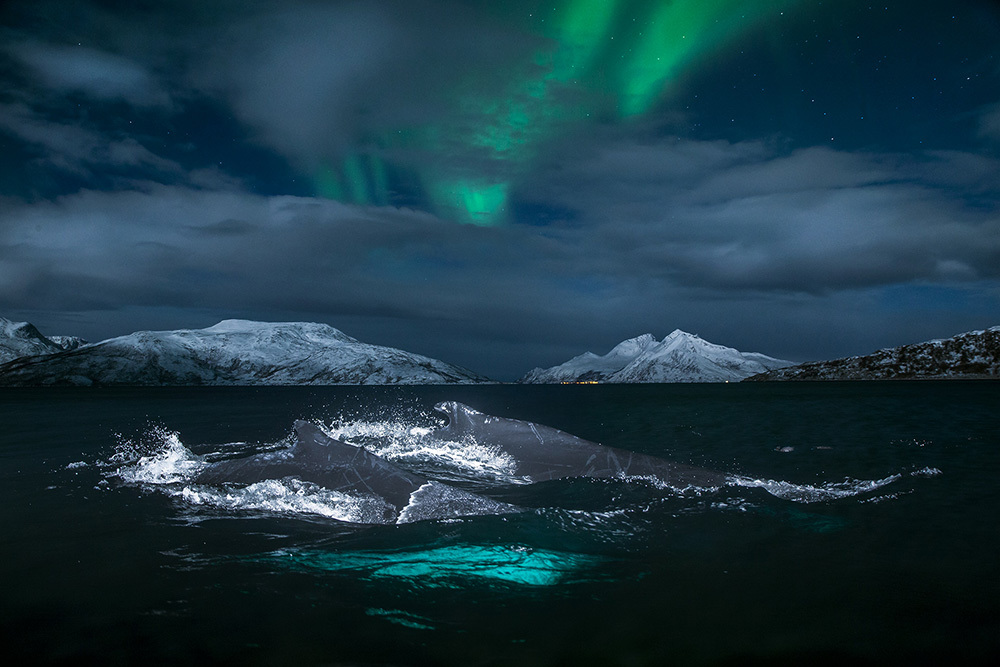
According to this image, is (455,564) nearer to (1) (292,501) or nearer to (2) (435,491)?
(2) (435,491)

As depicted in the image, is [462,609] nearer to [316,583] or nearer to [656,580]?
[316,583]

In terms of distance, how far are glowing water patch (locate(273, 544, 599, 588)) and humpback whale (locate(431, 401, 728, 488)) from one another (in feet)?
28.1

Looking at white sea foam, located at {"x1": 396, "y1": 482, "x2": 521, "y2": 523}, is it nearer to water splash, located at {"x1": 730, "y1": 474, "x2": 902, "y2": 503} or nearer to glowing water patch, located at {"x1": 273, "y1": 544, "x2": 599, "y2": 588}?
glowing water patch, located at {"x1": 273, "y1": 544, "x2": 599, "y2": 588}

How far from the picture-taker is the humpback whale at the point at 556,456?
66.1ft

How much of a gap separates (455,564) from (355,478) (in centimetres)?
647

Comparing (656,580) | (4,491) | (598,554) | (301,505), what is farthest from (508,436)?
(4,491)

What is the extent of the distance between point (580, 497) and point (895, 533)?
8310 mm

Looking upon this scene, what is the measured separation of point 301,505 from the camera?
1545 centimetres

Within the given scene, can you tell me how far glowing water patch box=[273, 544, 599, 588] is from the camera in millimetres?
10320

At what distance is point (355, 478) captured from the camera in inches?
648

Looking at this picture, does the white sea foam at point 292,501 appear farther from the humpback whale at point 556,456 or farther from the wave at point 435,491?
the humpback whale at point 556,456

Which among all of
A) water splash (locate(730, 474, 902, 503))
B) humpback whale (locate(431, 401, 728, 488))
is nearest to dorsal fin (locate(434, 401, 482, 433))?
humpback whale (locate(431, 401, 728, 488))

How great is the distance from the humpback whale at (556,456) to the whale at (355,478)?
529cm

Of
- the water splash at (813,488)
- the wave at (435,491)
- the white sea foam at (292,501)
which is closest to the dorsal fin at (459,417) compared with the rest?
the wave at (435,491)
